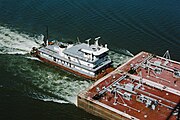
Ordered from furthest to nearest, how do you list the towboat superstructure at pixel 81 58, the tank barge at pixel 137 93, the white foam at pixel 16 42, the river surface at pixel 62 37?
the white foam at pixel 16 42
the towboat superstructure at pixel 81 58
the river surface at pixel 62 37
the tank barge at pixel 137 93

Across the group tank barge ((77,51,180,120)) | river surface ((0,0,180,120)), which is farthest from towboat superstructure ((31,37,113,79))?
tank barge ((77,51,180,120))

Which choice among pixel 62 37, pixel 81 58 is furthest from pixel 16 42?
pixel 81 58

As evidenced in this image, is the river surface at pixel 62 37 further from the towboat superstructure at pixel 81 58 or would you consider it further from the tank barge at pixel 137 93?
the tank barge at pixel 137 93

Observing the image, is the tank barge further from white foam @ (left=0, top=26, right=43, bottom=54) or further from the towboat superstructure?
white foam @ (left=0, top=26, right=43, bottom=54)

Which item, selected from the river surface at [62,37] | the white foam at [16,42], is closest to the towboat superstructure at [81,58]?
the river surface at [62,37]

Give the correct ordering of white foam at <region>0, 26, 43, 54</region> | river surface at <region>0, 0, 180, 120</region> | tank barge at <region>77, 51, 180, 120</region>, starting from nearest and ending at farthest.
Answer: tank barge at <region>77, 51, 180, 120</region> < river surface at <region>0, 0, 180, 120</region> < white foam at <region>0, 26, 43, 54</region>

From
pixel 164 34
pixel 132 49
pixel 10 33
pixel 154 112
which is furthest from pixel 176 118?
pixel 10 33

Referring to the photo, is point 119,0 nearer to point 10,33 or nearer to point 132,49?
point 132,49

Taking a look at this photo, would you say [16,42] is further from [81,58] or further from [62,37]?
[81,58]
